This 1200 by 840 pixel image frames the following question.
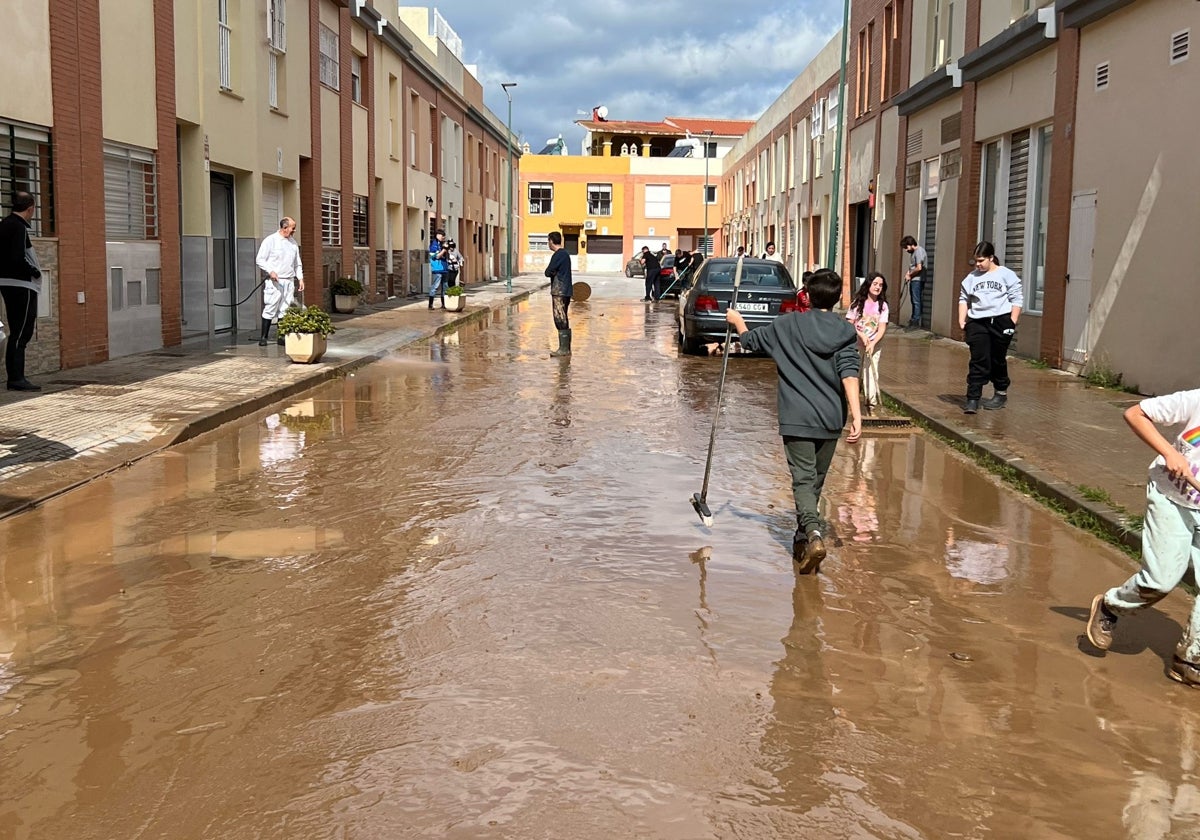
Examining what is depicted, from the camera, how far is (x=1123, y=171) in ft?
46.2

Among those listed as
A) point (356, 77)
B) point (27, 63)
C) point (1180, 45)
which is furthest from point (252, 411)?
point (356, 77)

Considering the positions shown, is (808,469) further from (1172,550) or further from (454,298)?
(454,298)

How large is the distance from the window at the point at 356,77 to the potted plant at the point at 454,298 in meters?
4.87

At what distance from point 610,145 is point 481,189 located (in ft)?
129

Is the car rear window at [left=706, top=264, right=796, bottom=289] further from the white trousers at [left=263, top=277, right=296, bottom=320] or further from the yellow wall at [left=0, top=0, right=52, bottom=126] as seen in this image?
Answer: the yellow wall at [left=0, top=0, right=52, bottom=126]

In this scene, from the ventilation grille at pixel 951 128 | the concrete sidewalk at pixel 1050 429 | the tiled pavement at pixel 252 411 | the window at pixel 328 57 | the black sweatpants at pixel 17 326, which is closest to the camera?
the concrete sidewalk at pixel 1050 429

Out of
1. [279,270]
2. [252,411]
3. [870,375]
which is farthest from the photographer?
[279,270]

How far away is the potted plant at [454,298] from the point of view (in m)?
28.0

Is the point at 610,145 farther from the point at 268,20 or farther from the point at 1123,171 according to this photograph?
the point at 1123,171

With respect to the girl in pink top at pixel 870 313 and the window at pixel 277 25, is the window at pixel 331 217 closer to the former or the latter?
the window at pixel 277 25

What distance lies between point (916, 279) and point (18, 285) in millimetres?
16710

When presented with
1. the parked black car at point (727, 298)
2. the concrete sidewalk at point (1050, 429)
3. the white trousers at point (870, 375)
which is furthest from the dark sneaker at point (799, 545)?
the parked black car at point (727, 298)

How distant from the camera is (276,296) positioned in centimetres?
1753

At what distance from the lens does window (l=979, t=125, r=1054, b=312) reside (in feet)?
57.5
